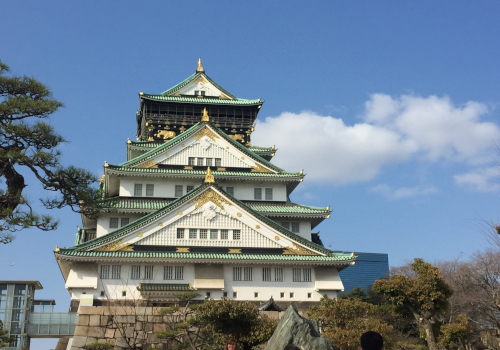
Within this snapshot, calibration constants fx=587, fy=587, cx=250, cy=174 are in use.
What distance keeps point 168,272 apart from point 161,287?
1423 mm

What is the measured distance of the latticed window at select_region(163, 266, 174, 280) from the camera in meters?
34.4

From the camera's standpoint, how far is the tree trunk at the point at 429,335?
29.1 m

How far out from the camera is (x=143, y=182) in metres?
40.2

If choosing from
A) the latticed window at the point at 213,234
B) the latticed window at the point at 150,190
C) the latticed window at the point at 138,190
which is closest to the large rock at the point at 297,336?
the latticed window at the point at 213,234

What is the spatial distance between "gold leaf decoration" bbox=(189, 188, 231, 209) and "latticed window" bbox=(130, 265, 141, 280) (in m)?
5.30

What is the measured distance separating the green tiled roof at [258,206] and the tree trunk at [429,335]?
11.4 metres

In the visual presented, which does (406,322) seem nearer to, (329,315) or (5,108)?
(329,315)

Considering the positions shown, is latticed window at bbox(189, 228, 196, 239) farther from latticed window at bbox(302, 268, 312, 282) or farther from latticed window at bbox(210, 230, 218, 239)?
latticed window at bbox(302, 268, 312, 282)

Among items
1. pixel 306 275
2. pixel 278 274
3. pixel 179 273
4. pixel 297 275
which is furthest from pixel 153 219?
pixel 306 275

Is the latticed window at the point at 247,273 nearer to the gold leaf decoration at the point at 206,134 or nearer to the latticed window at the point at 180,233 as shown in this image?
the latticed window at the point at 180,233

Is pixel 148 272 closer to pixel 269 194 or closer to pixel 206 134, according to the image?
pixel 269 194

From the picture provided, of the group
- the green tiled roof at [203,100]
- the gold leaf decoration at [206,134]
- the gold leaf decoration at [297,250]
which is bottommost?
the gold leaf decoration at [297,250]

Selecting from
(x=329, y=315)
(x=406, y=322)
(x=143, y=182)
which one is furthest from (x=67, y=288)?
(x=406, y=322)

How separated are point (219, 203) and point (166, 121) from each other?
14116mm
